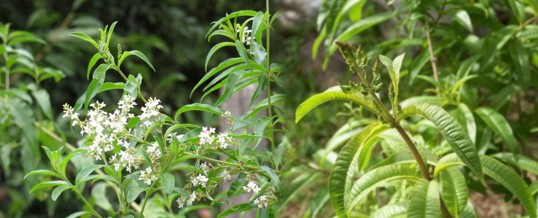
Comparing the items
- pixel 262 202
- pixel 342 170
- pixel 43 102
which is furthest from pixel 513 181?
pixel 43 102

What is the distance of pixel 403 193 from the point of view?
104 centimetres

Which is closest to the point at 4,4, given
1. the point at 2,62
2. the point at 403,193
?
the point at 2,62

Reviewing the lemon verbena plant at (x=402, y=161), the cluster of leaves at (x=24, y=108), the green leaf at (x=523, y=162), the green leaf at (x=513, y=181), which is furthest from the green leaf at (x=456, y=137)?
the cluster of leaves at (x=24, y=108)

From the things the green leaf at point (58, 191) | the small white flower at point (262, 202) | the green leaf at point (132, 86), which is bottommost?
the small white flower at point (262, 202)

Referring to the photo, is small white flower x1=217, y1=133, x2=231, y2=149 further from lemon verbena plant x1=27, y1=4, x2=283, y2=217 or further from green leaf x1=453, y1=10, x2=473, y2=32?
green leaf x1=453, y1=10, x2=473, y2=32

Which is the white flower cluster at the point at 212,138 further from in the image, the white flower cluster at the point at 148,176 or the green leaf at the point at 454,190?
the green leaf at the point at 454,190

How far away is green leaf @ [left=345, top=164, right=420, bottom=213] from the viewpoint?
821mm

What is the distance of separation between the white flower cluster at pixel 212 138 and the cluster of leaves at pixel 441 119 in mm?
107

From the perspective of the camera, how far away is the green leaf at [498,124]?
1050mm

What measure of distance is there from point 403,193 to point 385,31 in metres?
1.32

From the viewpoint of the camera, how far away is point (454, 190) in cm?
87

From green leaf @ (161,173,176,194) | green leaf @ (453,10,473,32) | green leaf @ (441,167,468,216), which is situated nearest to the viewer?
green leaf @ (161,173,176,194)

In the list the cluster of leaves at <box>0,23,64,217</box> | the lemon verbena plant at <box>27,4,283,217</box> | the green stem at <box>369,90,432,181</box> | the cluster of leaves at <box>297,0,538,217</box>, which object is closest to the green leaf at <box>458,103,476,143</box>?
the cluster of leaves at <box>297,0,538,217</box>

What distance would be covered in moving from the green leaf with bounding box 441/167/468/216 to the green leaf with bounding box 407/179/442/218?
71mm
